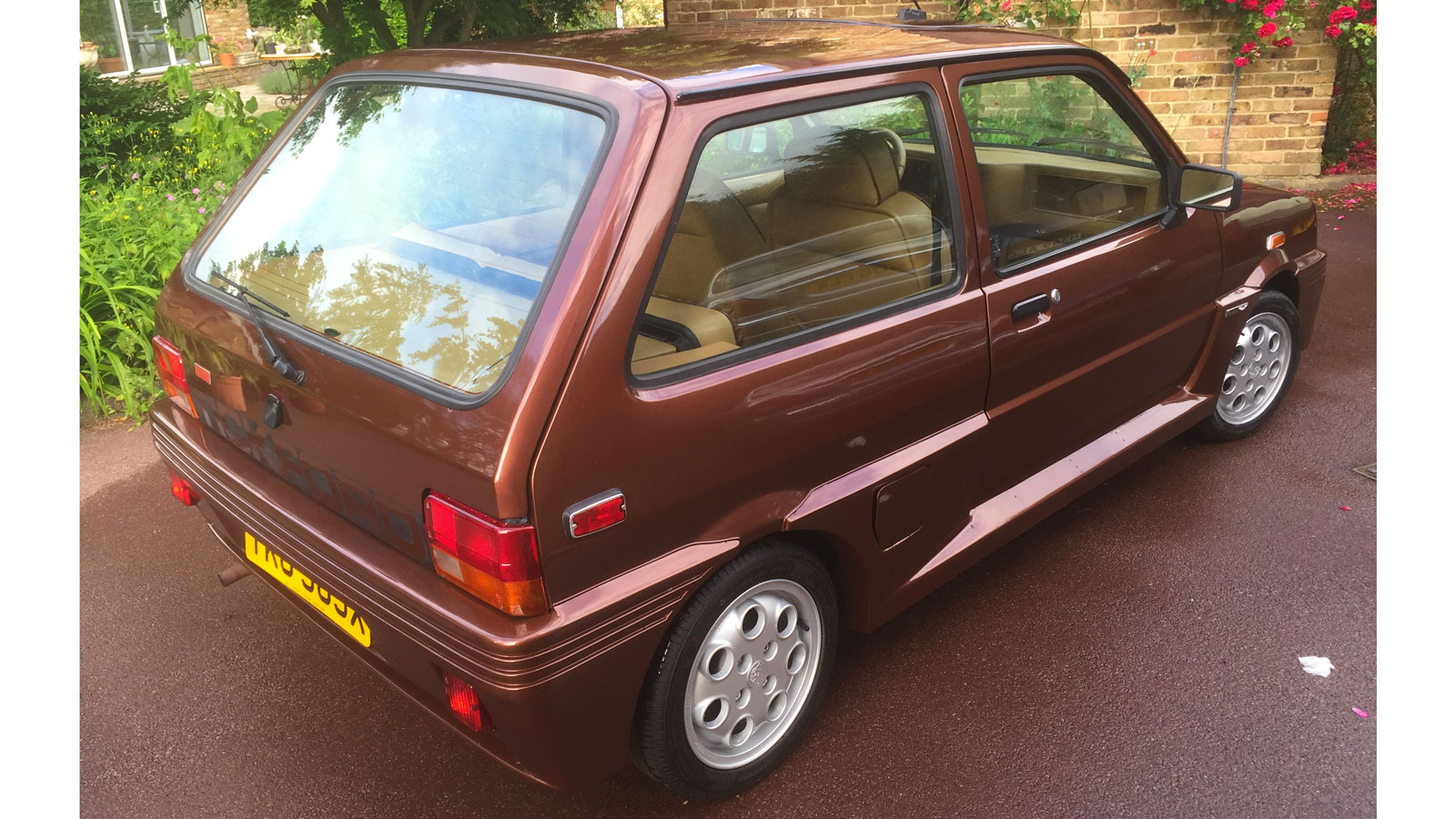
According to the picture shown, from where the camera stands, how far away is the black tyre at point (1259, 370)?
13.1 ft

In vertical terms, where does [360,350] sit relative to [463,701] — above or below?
above

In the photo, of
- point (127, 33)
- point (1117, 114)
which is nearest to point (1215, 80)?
point (1117, 114)

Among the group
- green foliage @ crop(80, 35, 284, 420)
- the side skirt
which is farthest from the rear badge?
green foliage @ crop(80, 35, 284, 420)

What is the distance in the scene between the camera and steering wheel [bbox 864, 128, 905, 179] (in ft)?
8.36

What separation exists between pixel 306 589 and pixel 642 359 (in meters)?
1.01

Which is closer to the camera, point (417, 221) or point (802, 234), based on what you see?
point (417, 221)

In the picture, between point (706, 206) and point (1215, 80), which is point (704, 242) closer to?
point (706, 206)

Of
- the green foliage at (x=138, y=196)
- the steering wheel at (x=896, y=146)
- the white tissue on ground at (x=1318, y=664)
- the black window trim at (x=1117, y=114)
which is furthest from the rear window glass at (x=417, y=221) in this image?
the green foliage at (x=138, y=196)

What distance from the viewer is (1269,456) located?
410 centimetres

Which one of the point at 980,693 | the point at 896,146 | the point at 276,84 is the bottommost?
the point at 980,693

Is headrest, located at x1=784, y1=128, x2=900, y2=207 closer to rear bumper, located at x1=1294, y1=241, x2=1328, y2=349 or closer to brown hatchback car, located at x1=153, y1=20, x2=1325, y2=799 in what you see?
brown hatchback car, located at x1=153, y1=20, x2=1325, y2=799

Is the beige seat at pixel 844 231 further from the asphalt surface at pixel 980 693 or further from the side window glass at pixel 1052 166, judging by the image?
the asphalt surface at pixel 980 693

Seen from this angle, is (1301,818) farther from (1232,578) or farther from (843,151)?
(843,151)

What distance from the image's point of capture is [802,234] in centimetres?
242
